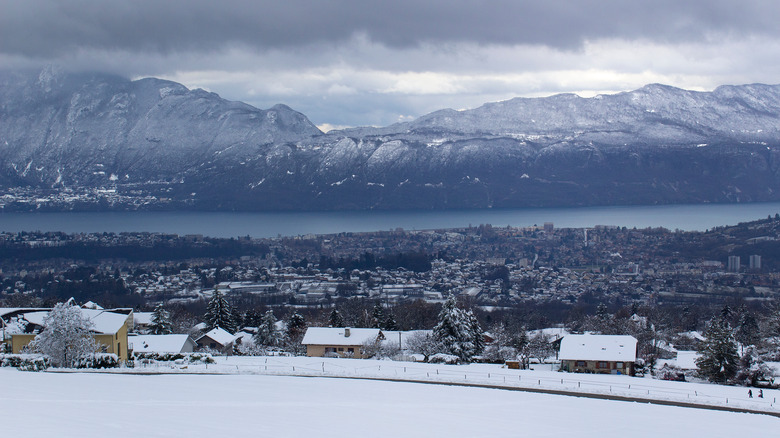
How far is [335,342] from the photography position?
37.3 meters

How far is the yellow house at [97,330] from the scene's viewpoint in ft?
94.4

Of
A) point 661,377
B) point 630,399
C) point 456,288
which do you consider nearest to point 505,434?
point 630,399

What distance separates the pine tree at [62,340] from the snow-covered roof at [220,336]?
48.8 feet

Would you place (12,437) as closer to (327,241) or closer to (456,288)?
(456,288)

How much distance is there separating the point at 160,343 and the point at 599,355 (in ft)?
62.6

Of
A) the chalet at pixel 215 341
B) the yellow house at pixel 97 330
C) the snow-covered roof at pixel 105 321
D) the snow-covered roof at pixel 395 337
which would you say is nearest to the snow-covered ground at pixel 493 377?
the yellow house at pixel 97 330

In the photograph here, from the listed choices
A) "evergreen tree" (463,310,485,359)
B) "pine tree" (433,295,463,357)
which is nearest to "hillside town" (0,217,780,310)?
"evergreen tree" (463,310,485,359)

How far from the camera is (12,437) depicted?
13.4 meters

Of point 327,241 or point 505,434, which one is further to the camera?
point 327,241

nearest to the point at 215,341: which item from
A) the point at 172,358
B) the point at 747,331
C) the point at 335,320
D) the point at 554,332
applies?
the point at 335,320

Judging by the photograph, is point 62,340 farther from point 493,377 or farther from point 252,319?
point 252,319

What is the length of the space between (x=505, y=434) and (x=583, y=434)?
208 centimetres

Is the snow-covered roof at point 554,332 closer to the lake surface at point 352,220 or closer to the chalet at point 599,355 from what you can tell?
the chalet at point 599,355

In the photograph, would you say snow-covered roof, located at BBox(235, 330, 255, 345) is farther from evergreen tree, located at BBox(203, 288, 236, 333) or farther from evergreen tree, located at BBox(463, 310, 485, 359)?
evergreen tree, located at BBox(463, 310, 485, 359)
